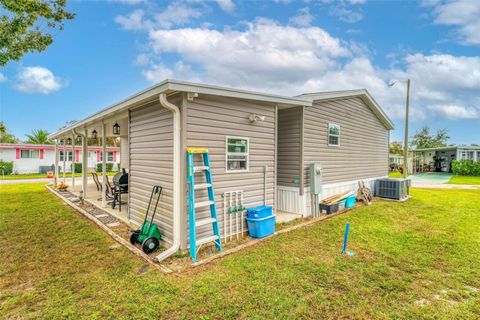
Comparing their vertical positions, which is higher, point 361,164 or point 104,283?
point 361,164

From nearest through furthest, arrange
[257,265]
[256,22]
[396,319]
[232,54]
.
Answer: [396,319], [257,265], [256,22], [232,54]

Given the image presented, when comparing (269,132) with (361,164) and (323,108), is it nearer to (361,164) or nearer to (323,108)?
(323,108)

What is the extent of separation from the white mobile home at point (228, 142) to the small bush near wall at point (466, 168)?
20.0 m

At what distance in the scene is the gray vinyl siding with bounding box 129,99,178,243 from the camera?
465 cm

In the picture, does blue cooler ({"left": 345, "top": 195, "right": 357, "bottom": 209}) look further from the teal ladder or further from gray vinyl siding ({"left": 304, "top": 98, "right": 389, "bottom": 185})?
the teal ladder

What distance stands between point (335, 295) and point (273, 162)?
11.1 ft

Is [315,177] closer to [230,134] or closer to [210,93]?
[230,134]

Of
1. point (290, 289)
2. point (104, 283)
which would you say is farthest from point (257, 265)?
point (104, 283)

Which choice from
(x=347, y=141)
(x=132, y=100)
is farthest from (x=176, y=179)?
(x=347, y=141)

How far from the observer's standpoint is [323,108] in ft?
25.2

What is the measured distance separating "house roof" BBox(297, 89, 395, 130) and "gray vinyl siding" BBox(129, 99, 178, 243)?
3.83m

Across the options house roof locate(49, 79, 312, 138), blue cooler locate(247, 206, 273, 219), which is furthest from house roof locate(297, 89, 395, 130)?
blue cooler locate(247, 206, 273, 219)

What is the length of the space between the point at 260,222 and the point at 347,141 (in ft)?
17.7

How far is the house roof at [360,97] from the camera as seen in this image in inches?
277
